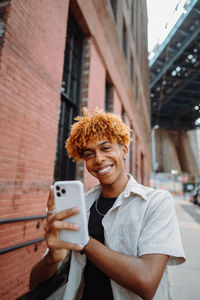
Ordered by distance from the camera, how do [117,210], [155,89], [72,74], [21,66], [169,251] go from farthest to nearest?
[155,89], [72,74], [21,66], [117,210], [169,251]

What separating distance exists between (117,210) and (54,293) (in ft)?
2.04

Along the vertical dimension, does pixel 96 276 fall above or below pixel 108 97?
below

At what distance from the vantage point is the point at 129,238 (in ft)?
4.20

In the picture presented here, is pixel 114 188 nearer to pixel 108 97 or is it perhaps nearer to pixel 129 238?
pixel 129 238

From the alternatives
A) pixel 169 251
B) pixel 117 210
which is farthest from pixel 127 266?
pixel 117 210

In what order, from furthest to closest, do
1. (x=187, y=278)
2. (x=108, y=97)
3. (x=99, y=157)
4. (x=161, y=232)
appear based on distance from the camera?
(x=108, y=97)
(x=187, y=278)
(x=99, y=157)
(x=161, y=232)

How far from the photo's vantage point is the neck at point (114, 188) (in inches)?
64.6

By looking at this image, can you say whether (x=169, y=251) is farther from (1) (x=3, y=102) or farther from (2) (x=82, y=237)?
(1) (x=3, y=102)

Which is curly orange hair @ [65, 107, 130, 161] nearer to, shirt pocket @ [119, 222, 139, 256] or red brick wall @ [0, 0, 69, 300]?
shirt pocket @ [119, 222, 139, 256]

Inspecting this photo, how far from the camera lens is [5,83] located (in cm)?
248

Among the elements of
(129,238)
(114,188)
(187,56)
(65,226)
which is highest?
(187,56)

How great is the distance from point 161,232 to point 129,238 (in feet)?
0.70

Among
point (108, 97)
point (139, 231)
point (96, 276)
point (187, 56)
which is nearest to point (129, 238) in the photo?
point (139, 231)

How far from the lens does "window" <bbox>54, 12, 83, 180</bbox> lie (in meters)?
4.51
